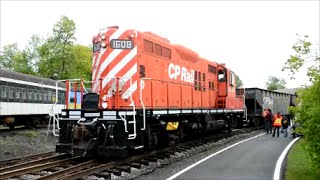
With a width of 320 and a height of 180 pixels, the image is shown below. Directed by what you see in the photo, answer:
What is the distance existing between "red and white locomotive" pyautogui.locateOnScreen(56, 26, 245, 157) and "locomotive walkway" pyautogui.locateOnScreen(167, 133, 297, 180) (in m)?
1.77

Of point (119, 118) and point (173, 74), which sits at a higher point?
point (173, 74)

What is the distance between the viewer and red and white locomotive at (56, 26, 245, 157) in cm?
1046

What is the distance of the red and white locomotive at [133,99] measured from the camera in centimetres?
1046

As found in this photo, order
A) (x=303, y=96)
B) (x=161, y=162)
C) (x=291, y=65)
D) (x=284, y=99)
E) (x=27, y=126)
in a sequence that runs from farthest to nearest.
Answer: (x=284, y=99)
(x=27, y=126)
(x=291, y=65)
(x=161, y=162)
(x=303, y=96)

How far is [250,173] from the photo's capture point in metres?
9.75

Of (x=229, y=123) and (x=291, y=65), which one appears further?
(x=229, y=123)

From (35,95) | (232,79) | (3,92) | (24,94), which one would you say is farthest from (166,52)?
(35,95)

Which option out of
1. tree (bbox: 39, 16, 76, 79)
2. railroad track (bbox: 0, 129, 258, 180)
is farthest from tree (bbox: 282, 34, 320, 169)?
tree (bbox: 39, 16, 76, 79)

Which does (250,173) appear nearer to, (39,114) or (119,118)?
(119,118)

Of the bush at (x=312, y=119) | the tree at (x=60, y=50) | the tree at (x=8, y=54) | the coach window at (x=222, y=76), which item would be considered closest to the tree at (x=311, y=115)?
the bush at (x=312, y=119)

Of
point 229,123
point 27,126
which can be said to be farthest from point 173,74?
point 27,126

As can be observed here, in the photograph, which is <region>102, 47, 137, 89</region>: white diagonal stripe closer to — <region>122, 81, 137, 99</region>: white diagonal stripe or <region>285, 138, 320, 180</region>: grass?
<region>122, 81, 137, 99</region>: white diagonal stripe

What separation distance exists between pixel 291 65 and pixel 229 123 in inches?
328

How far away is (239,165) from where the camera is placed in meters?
10.9
